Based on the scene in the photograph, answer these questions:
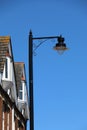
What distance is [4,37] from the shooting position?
32.6m

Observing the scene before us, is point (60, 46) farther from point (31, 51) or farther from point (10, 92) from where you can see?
point (10, 92)

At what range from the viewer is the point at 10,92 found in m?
32.8

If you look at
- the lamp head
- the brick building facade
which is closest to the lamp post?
the lamp head

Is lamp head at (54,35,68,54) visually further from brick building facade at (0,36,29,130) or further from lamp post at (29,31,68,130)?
brick building facade at (0,36,29,130)

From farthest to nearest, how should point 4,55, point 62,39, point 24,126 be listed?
1. point 24,126
2. point 4,55
3. point 62,39

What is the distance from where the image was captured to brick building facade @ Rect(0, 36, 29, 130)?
30.0 m

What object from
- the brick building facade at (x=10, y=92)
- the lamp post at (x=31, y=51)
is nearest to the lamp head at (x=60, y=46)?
the lamp post at (x=31, y=51)

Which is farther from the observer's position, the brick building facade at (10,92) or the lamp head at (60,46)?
the brick building facade at (10,92)

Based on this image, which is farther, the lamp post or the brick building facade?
the brick building facade

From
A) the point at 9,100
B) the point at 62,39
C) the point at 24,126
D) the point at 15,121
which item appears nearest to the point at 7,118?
the point at 9,100

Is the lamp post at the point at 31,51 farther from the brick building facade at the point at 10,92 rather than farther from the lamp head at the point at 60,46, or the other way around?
the brick building facade at the point at 10,92

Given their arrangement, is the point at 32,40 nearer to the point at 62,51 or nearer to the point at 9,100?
the point at 62,51

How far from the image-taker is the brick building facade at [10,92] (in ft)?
98.6

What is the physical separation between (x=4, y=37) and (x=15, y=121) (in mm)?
6421
